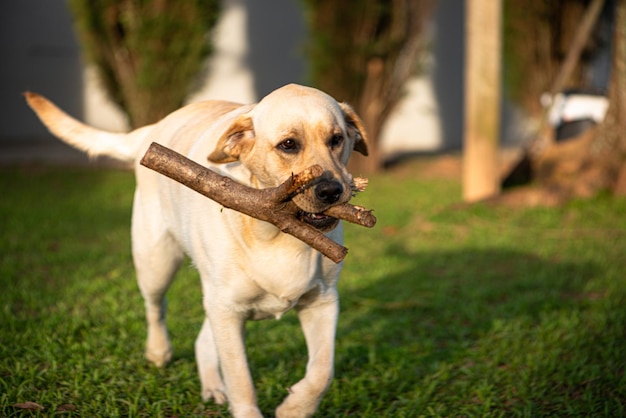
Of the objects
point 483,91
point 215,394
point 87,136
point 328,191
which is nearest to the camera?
point 328,191

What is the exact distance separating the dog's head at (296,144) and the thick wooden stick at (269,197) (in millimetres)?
63

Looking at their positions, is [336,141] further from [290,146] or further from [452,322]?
[452,322]

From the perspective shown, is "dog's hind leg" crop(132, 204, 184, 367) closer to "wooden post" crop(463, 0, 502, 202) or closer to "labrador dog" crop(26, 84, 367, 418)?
"labrador dog" crop(26, 84, 367, 418)

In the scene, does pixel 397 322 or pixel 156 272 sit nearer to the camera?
pixel 156 272

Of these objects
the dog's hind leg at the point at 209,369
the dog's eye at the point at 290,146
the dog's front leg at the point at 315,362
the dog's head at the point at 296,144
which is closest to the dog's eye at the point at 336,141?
the dog's head at the point at 296,144

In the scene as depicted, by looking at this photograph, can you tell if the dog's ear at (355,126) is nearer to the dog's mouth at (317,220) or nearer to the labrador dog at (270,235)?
the labrador dog at (270,235)

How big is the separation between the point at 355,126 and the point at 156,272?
129 centimetres

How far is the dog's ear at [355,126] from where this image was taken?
3375 mm

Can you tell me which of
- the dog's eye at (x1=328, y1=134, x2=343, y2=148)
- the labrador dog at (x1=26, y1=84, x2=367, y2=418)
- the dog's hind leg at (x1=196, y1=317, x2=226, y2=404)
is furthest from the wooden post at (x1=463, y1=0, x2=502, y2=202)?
the dog's eye at (x1=328, y1=134, x2=343, y2=148)

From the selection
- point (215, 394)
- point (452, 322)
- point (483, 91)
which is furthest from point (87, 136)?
point (483, 91)

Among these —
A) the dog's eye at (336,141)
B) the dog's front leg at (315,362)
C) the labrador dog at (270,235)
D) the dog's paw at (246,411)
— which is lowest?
the dog's paw at (246,411)

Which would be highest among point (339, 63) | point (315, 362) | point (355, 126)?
point (355, 126)

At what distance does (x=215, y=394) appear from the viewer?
148 inches

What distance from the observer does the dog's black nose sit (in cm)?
288
